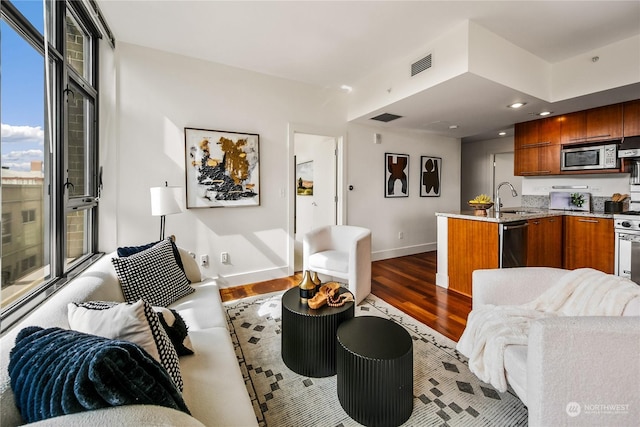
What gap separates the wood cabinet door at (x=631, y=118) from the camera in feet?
10.5

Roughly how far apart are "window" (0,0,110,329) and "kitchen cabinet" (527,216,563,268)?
4239mm

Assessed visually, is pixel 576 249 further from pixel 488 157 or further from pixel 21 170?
pixel 21 170

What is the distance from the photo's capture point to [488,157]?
20.3 ft

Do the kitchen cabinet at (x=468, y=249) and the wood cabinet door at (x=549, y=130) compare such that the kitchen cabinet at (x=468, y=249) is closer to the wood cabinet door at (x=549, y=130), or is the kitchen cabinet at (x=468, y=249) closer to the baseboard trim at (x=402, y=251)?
the baseboard trim at (x=402, y=251)

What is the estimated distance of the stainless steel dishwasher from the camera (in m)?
2.83

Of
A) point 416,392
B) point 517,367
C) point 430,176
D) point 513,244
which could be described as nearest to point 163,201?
point 416,392

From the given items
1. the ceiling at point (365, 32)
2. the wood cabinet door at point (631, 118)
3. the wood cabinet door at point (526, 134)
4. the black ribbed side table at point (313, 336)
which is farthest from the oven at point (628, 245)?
the black ribbed side table at point (313, 336)

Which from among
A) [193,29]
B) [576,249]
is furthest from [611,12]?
[193,29]

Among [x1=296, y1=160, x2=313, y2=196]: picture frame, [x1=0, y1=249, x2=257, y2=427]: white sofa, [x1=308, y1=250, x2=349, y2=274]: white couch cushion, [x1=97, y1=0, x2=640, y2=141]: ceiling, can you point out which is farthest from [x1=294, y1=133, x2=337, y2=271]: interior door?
[x1=0, y1=249, x2=257, y2=427]: white sofa

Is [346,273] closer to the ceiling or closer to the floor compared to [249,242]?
closer to the floor

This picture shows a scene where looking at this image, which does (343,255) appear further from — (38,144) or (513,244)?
(38,144)

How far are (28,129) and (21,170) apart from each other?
0.27 m

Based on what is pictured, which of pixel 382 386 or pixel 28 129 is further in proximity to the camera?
pixel 28 129

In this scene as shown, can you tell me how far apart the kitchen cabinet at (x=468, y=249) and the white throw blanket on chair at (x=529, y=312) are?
1304mm
